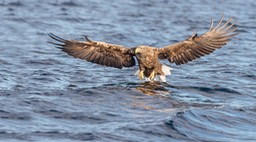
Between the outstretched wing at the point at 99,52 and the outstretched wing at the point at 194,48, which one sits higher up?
the outstretched wing at the point at 194,48

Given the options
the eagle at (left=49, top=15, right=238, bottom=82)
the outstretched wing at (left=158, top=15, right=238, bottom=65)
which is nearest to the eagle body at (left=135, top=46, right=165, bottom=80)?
the eagle at (left=49, top=15, right=238, bottom=82)

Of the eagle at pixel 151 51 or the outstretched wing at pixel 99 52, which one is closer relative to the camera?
the eagle at pixel 151 51

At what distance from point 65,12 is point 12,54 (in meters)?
5.97

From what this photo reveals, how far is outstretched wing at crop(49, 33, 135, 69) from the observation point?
11914mm

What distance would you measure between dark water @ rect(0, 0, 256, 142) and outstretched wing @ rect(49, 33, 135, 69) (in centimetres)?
44

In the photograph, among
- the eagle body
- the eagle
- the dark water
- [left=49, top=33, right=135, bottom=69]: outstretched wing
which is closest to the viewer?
the dark water

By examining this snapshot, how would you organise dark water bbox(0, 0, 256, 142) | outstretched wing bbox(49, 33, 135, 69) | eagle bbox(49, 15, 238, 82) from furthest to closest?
1. outstretched wing bbox(49, 33, 135, 69)
2. eagle bbox(49, 15, 238, 82)
3. dark water bbox(0, 0, 256, 142)

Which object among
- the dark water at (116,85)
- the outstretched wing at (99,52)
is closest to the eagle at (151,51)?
the outstretched wing at (99,52)

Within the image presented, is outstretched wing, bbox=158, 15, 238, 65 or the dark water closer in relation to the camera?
the dark water

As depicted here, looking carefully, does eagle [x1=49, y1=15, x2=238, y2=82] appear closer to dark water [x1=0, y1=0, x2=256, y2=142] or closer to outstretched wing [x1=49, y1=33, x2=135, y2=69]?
outstretched wing [x1=49, y1=33, x2=135, y2=69]

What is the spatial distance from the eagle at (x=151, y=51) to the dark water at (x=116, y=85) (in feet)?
1.30

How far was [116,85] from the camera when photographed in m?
12.3

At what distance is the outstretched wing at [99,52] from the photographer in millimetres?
11914

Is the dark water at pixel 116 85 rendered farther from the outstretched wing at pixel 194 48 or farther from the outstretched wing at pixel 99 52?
the outstretched wing at pixel 194 48
